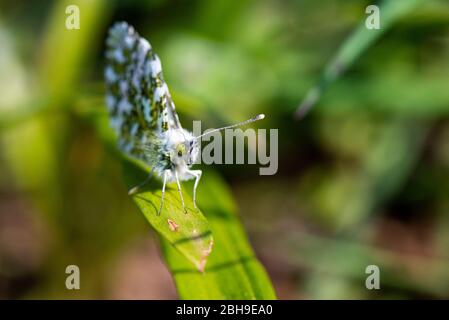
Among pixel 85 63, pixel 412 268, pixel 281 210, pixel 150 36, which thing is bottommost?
pixel 412 268

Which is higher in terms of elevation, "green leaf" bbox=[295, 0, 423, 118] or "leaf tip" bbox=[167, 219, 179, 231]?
"green leaf" bbox=[295, 0, 423, 118]

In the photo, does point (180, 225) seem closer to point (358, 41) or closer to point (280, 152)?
point (358, 41)

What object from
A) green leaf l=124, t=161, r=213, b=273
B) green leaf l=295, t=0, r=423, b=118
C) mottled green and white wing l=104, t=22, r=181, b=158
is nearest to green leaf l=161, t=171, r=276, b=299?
green leaf l=124, t=161, r=213, b=273

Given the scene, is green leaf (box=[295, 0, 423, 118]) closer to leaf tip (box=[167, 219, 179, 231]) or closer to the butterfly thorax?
the butterfly thorax

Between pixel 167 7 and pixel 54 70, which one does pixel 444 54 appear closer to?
pixel 167 7

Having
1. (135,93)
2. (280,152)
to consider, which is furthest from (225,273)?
(280,152)

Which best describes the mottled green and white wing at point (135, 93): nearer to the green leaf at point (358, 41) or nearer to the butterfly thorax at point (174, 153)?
the butterfly thorax at point (174, 153)

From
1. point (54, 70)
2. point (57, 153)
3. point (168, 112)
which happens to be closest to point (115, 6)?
point (54, 70)
